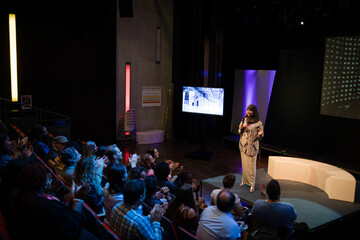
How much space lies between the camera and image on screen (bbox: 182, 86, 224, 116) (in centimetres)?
780

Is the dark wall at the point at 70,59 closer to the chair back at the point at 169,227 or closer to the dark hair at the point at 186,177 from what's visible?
the dark hair at the point at 186,177

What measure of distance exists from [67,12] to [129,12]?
1.48m

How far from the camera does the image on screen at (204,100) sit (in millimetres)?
7803

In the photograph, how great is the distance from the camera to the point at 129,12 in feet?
27.5

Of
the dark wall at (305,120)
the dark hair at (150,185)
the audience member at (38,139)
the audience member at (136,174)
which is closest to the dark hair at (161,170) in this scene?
the audience member at (136,174)

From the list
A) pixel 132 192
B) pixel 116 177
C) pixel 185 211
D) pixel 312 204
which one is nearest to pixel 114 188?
pixel 116 177

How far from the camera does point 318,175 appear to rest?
5.93m

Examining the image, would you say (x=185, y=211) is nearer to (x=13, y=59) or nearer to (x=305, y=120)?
(x=305, y=120)

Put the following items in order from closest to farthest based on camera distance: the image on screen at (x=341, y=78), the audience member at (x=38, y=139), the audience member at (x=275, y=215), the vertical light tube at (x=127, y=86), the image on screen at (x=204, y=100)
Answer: the audience member at (x=275, y=215) → the audience member at (x=38, y=139) → the image on screen at (x=341, y=78) → the image on screen at (x=204, y=100) → the vertical light tube at (x=127, y=86)

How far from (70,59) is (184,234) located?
6800mm

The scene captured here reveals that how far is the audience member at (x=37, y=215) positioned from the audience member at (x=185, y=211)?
3.29 feet

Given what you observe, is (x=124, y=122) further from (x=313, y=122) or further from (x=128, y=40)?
(x=313, y=122)

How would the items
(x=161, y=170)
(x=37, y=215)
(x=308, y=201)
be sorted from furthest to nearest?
(x=308, y=201)
(x=161, y=170)
(x=37, y=215)

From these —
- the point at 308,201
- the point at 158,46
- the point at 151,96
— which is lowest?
the point at 308,201
